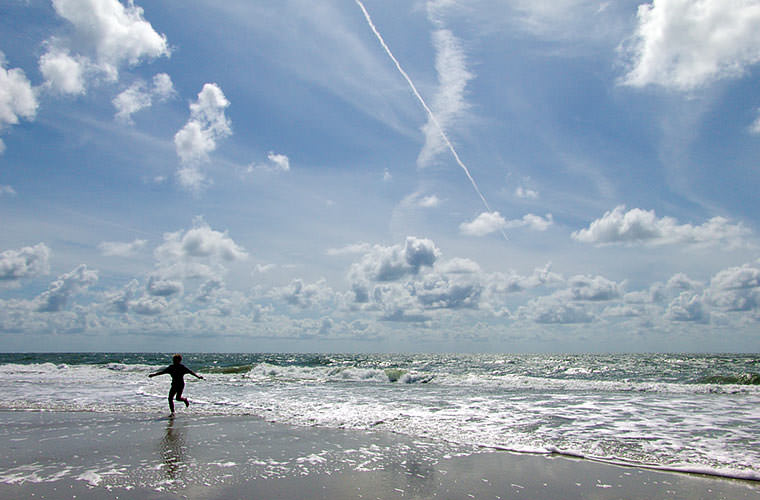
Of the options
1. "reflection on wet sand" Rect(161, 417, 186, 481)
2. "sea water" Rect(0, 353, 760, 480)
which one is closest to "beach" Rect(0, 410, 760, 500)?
"reflection on wet sand" Rect(161, 417, 186, 481)

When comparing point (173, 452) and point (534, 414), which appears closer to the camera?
Answer: point (173, 452)

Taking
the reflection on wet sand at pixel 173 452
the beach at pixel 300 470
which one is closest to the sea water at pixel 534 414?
the beach at pixel 300 470

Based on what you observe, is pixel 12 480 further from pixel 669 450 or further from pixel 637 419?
pixel 637 419

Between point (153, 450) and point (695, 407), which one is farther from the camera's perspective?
point (695, 407)

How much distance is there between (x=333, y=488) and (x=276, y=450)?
124 inches

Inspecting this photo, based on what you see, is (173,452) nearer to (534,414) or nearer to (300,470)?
(300,470)

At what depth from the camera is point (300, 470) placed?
792 centimetres

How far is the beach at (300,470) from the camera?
6738mm

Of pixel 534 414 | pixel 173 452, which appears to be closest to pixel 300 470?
pixel 173 452

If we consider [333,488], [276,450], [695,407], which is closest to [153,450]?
[276,450]

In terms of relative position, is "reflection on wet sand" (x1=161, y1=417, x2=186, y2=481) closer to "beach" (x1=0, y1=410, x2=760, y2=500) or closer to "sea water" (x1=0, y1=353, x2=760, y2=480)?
"beach" (x1=0, y1=410, x2=760, y2=500)

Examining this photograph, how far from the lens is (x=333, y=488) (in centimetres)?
684

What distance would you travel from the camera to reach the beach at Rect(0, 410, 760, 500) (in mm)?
6738

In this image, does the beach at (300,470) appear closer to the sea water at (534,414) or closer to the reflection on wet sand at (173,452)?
the reflection on wet sand at (173,452)
